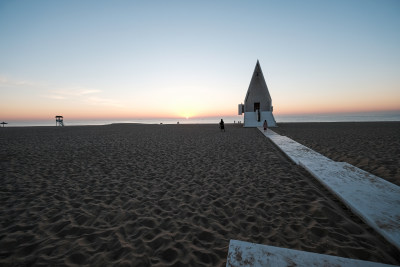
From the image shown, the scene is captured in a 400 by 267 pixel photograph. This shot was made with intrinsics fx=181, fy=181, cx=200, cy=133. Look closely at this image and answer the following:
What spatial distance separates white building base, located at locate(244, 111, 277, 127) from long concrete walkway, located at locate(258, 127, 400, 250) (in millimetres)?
22765

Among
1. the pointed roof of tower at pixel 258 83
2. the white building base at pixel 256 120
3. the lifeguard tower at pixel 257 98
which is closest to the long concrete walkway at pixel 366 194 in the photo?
the white building base at pixel 256 120

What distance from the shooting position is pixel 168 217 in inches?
163

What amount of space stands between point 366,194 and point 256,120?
26.4 metres

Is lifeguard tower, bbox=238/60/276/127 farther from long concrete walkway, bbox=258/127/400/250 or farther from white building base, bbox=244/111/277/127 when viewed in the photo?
long concrete walkway, bbox=258/127/400/250

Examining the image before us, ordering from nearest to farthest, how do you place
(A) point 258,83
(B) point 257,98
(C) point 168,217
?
(C) point 168,217 < (A) point 258,83 < (B) point 257,98

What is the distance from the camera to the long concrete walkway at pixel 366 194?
3377mm

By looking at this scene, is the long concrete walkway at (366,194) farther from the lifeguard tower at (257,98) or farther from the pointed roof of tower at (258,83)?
the pointed roof of tower at (258,83)

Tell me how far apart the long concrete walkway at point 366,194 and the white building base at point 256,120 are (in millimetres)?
Result: 22765

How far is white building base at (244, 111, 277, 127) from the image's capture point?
96.4ft

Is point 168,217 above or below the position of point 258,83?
below

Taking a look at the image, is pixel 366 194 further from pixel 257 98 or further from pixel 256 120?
pixel 257 98

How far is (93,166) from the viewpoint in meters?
8.39

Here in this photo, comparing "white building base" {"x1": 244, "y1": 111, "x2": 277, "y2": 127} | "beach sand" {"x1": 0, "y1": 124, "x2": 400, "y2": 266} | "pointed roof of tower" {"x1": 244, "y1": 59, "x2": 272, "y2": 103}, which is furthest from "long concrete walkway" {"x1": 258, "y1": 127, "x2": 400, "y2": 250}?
"pointed roof of tower" {"x1": 244, "y1": 59, "x2": 272, "y2": 103}

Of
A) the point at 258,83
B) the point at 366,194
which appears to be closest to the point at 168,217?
the point at 366,194
